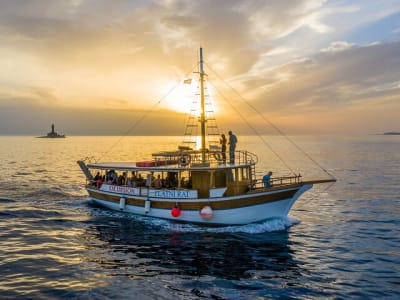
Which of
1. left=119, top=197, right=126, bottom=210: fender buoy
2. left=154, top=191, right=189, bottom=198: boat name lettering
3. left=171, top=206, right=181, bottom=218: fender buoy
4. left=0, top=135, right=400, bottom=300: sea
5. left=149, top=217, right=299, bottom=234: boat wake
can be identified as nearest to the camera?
left=0, top=135, right=400, bottom=300: sea

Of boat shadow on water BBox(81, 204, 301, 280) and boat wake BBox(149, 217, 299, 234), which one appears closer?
boat shadow on water BBox(81, 204, 301, 280)

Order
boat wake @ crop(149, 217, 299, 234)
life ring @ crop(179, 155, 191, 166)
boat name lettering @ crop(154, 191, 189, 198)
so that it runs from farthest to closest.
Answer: life ring @ crop(179, 155, 191, 166) → boat name lettering @ crop(154, 191, 189, 198) → boat wake @ crop(149, 217, 299, 234)

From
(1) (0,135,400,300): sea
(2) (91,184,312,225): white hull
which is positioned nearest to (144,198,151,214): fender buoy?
(1) (0,135,400,300): sea

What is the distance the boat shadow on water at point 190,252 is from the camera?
48.4ft

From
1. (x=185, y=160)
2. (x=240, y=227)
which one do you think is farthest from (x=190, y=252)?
(x=185, y=160)

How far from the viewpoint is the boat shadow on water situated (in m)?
14.7

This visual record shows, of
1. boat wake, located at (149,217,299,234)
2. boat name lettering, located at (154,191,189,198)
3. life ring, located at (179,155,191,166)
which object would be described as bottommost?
boat wake, located at (149,217,299,234)

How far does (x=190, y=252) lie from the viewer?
17125 mm

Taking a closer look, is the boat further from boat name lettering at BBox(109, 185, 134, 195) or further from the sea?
the sea

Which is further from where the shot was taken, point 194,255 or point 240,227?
point 240,227

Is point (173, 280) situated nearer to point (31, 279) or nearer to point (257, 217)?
point (31, 279)

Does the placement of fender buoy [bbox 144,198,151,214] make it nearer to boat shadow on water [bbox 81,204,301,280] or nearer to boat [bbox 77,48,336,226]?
boat [bbox 77,48,336,226]

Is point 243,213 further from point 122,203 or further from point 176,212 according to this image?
point 122,203

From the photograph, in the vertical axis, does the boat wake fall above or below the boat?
below
